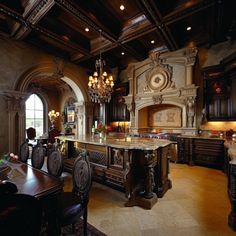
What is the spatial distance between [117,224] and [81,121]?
5.82m

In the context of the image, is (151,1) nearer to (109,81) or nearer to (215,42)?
(109,81)

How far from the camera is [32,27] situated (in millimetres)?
4047

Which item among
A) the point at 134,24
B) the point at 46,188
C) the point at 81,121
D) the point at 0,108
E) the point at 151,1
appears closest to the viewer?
the point at 46,188

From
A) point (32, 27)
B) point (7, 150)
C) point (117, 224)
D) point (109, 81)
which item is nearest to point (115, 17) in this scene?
point (109, 81)

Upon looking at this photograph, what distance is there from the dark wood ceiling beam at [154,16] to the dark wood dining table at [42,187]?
373 cm

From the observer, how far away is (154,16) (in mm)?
3660

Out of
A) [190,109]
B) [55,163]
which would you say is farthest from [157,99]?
[55,163]

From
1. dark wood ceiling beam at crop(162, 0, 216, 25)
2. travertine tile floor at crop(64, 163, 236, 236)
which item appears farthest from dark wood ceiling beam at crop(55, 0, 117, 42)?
travertine tile floor at crop(64, 163, 236, 236)

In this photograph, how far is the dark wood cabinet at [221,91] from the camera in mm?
4422

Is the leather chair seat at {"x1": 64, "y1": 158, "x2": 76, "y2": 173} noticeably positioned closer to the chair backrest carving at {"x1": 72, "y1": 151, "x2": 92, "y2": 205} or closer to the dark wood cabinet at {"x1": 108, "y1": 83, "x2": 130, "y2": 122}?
the chair backrest carving at {"x1": 72, "y1": 151, "x2": 92, "y2": 205}

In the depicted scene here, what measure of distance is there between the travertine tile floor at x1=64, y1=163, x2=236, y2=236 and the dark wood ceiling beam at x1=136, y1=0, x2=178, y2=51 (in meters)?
4.03

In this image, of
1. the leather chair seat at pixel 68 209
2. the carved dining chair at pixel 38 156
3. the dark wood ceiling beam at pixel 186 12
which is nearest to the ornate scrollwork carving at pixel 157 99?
the dark wood ceiling beam at pixel 186 12

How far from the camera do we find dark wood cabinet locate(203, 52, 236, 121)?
14.5 ft

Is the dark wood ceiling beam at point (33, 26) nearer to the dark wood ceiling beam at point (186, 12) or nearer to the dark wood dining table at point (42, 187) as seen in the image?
the dark wood ceiling beam at point (186, 12)
